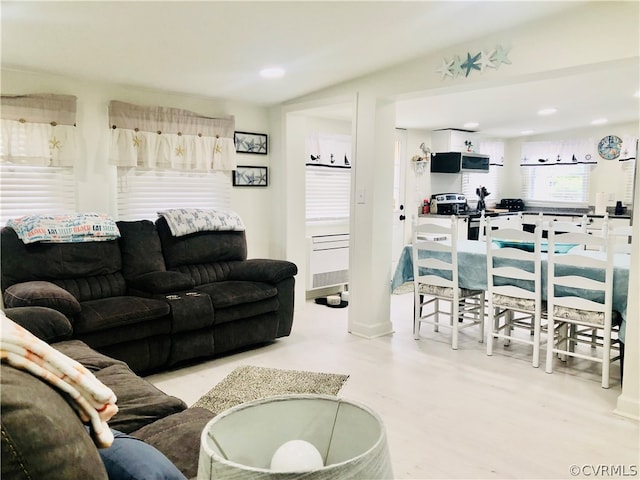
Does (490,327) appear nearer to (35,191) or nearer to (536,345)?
(536,345)

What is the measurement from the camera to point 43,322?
2.71m

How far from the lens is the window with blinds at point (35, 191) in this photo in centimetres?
371

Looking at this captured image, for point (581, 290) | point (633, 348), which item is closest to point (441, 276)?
point (581, 290)

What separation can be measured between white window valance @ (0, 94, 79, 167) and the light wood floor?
71.7 inches

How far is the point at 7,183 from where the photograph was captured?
3.70 m

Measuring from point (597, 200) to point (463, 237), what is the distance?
2013mm

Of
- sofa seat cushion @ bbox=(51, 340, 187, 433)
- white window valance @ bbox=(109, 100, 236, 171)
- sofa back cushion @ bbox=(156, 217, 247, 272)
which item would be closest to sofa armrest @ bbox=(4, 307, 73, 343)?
sofa seat cushion @ bbox=(51, 340, 187, 433)

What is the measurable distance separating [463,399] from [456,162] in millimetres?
4726

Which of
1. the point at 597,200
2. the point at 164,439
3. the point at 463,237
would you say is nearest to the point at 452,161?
the point at 463,237

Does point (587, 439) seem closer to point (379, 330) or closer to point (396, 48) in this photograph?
point (379, 330)

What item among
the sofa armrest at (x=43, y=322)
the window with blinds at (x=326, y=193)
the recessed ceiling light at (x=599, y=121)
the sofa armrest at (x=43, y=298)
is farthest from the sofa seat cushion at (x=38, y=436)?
the recessed ceiling light at (x=599, y=121)

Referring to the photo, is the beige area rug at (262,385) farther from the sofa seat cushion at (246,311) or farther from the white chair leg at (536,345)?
the white chair leg at (536,345)

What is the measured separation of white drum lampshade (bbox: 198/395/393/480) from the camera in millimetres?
749

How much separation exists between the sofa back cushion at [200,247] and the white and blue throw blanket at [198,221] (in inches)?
2.5
